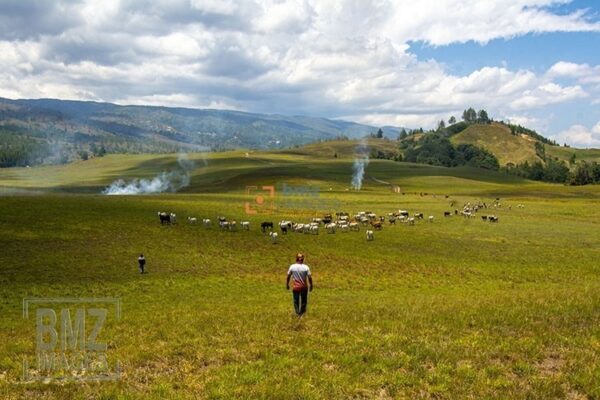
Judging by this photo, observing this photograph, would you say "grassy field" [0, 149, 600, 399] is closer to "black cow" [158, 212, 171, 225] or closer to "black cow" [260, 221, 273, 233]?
"black cow" [158, 212, 171, 225]

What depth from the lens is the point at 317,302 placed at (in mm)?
32062

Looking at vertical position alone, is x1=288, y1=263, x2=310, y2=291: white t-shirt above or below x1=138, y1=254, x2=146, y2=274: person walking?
above

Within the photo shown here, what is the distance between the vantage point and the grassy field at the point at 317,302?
47.0 feet

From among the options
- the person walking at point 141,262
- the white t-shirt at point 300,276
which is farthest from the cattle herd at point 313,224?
the white t-shirt at point 300,276

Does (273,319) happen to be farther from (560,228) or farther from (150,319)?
(560,228)

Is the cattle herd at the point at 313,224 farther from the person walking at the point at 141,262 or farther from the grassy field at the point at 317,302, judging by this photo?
the person walking at the point at 141,262

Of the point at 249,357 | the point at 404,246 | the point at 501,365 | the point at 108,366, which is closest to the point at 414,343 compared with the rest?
the point at 501,365

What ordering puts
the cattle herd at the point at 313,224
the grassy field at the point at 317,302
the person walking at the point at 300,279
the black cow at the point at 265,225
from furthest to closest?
the cattle herd at the point at 313,224 < the black cow at the point at 265,225 < the person walking at the point at 300,279 < the grassy field at the point at 317,302

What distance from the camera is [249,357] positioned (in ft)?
53.8

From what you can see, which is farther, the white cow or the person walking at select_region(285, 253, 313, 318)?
the white cow

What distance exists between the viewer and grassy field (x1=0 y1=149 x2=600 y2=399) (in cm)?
1434

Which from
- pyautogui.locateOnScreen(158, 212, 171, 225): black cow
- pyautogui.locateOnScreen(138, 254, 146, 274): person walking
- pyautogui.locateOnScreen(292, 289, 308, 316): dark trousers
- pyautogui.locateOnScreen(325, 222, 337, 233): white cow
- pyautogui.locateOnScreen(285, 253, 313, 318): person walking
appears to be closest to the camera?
pyautogui.locateOnScreen(285, 253, 313, 318): person walking

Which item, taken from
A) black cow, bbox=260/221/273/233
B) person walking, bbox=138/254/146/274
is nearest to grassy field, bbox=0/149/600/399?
person walking, bbox=138/254/146/274

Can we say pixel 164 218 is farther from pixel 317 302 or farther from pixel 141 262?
pixel 317 302
